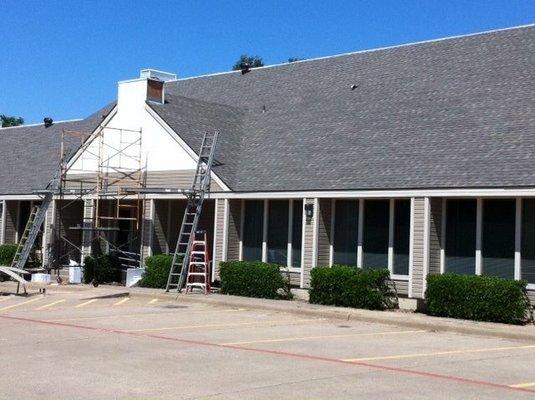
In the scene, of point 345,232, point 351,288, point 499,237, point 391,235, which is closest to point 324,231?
point 345,232

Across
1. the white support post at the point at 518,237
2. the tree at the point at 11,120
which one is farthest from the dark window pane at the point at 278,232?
the tree at the point at 11,120

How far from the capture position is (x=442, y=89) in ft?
72.6

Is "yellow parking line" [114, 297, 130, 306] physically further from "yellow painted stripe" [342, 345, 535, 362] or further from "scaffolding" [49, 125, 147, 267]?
"yellow painted stripe" [342, 345, 535, 362]

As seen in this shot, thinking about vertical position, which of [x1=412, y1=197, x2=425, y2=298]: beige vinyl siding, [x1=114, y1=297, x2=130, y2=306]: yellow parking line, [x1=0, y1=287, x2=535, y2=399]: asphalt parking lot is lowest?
[x1=0, y1=287, x2=535, y2=399]: asphalt parking lot

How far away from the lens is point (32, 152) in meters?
32.4

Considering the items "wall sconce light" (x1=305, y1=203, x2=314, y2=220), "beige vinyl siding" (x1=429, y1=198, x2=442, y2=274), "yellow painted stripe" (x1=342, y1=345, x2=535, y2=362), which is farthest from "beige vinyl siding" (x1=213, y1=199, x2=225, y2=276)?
"yellow painted stripe" (x1=342, y1=345, x2=535, y2=362)

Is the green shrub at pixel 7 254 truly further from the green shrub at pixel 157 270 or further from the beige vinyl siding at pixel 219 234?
the beige vinyl siding at pixel 219 234

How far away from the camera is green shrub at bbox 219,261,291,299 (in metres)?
19.9

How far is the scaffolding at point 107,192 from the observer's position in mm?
24609

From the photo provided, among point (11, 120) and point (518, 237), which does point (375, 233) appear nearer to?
point (518, 237)

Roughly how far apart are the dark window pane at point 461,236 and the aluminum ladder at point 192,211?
22.6 ft

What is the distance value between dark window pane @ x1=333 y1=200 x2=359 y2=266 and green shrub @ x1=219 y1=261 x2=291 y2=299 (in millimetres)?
1596

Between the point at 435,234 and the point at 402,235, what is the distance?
1.14m

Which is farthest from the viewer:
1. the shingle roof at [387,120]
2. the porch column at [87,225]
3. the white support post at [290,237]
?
the porch column at [87,225]
